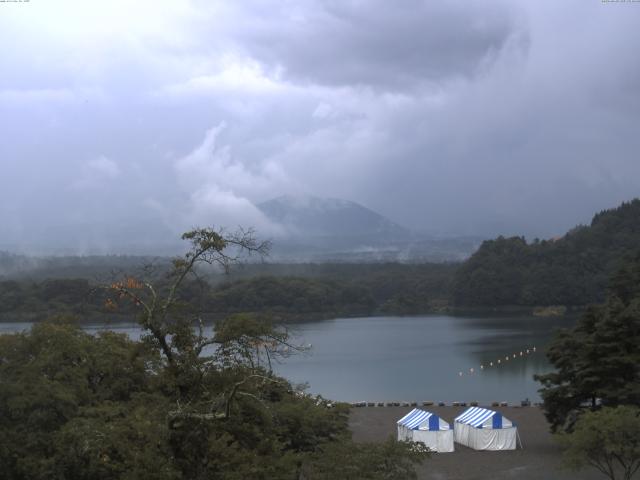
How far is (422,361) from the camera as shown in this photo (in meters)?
41.2

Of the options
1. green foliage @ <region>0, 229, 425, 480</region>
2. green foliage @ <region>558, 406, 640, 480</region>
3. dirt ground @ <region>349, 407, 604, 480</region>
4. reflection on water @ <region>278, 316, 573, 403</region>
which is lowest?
reflection on water @ <region>278, 316, 573, 403</region>

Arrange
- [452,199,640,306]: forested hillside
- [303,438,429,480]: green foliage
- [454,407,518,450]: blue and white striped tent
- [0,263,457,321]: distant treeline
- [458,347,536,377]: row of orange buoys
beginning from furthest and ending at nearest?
[452,199,640,306]: forested hillside, [0,263,457,321]: distant treeline, [458,347,536,377]: row of orange buoys, [454,407,518,450]: blue and white striped tent, [303,438,429,480]: green foliage

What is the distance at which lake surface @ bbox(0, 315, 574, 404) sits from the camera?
31.4 m

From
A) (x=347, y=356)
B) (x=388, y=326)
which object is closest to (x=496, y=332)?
(x=388, y=326)

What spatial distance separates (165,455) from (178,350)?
966 millimetres

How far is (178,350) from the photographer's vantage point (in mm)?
7102

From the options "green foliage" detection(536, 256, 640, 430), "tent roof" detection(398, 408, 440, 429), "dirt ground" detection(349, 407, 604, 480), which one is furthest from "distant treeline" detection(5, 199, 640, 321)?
"green foliage" detection(536, 256, 640, 430)

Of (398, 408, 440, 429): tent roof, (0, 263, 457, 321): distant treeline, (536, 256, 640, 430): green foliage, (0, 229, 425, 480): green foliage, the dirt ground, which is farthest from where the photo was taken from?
(0, 263, 457, 321): distant treeline

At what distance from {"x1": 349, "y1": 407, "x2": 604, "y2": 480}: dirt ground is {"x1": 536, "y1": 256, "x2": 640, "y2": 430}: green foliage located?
1.01 metres

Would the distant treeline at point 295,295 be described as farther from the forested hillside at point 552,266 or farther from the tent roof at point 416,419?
the tent roof at point 416,419

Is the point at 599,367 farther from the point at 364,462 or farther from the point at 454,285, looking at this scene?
the point at 454,285

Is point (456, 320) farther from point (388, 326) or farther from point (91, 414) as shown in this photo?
point (91, 414)

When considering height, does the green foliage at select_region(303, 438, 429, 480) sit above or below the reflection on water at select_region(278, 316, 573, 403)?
above

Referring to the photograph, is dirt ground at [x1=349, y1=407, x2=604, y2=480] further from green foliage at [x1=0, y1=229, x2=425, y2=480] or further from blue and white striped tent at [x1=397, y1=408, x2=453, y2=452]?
green foliage at [x1=0, y1=229, x2=425, y2=480]
